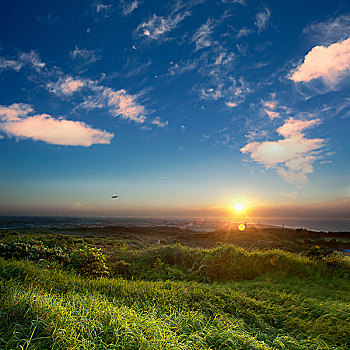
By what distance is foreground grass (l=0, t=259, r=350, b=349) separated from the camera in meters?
2.93

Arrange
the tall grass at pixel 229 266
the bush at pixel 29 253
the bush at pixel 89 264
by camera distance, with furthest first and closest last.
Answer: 1. the tall grass at pixel 229 266
2. the bush at pixel 29 253
3. the bush at pixel 89 264

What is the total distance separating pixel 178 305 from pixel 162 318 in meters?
1.01

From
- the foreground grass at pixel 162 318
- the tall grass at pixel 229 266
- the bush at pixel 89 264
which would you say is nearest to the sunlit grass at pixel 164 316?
the foreground grass at pixel 162 318

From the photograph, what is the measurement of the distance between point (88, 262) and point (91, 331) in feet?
19.1

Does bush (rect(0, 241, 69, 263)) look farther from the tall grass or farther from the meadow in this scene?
the tall grass

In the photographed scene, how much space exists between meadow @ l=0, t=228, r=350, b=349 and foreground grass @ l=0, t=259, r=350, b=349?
0.06 ft

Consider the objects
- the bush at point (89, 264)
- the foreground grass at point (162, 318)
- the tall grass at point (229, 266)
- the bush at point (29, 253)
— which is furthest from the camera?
the tall grass at point (229, 266)

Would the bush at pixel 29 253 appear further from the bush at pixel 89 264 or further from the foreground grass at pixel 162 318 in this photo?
the foreground grass at pixel 162 318

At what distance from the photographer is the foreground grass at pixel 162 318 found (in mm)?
2932

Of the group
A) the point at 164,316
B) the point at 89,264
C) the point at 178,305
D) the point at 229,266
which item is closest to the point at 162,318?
the point at 164,316

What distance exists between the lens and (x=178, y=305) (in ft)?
16.0

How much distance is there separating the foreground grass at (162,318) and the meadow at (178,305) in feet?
0.06

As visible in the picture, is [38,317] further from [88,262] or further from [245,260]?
[245,260]

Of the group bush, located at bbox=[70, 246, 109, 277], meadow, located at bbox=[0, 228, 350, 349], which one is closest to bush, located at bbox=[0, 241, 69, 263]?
meadow, located at bbox=[0, 228, 350, 349]
